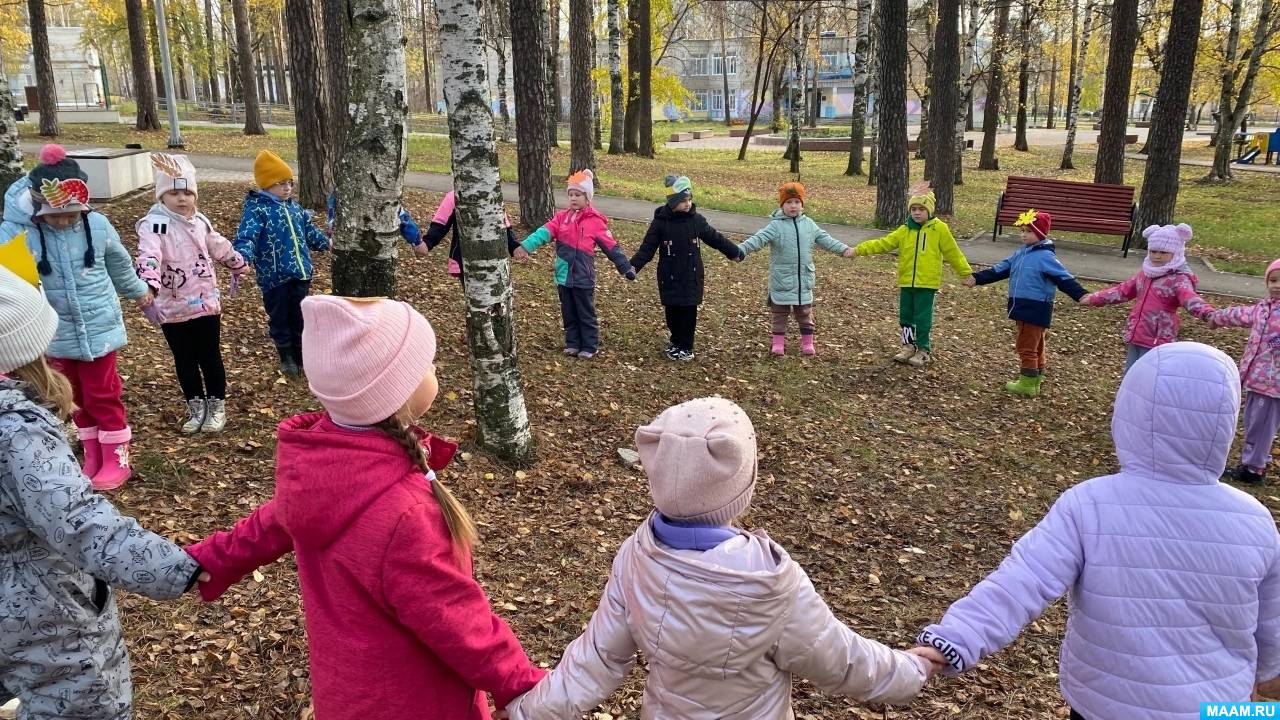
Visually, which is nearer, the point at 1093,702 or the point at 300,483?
the point at 300,483

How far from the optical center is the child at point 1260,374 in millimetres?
6082

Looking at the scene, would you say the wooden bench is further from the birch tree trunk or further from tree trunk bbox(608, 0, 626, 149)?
tree trunk bbox(608, 0, 626, 149)

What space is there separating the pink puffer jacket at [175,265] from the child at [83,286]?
0.23 metres

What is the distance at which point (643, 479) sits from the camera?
6.05m

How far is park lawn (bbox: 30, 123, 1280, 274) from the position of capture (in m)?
16.2

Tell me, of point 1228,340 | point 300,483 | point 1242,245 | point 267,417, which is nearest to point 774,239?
point 267,417

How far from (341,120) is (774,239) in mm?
5985

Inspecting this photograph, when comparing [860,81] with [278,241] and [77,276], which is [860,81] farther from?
[77,276]

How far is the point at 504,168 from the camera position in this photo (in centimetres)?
2089

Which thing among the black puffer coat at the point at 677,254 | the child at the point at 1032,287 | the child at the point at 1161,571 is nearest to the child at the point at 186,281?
the black puffer coat at the point at 677,254

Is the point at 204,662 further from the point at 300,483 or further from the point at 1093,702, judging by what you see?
the point at 1093,702

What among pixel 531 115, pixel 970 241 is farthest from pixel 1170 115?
pixel 531 115

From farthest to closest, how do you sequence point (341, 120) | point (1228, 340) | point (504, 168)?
point (504, 168) → point (341, 120) → point (1228, 340)

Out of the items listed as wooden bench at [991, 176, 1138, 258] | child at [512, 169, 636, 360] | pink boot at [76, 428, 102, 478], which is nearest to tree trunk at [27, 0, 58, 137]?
child at [512, 169, 636, 360]
